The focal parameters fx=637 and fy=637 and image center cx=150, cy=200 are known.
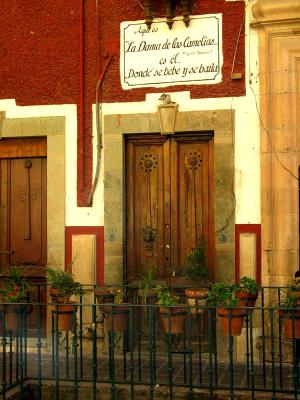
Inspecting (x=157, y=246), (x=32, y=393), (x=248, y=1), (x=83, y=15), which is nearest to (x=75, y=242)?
(x=157, y=246)

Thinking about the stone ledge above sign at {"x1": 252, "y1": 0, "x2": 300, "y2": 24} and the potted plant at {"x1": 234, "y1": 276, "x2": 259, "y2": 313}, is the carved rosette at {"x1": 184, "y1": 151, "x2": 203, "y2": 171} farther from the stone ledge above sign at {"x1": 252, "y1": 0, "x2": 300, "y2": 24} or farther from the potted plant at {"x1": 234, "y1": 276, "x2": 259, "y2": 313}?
the potted plant at {"x1": 234, "y1": 276, "x2": 259, "y2": 313}

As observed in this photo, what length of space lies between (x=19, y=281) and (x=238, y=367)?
2.63 meters

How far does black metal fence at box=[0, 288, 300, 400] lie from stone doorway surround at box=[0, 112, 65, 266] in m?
0.89

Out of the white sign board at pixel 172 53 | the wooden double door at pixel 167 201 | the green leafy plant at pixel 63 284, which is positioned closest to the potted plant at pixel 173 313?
the green leafy plant at pixel 63 284

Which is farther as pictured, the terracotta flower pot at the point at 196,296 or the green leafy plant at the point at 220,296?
the terracotta flower pot at the point at 196,296

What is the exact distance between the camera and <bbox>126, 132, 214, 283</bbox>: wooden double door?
26.0 feet

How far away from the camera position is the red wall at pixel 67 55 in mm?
8102

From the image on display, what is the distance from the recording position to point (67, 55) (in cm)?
824

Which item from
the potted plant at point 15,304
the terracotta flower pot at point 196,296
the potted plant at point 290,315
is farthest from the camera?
the terracotta flower pot at point 196,296

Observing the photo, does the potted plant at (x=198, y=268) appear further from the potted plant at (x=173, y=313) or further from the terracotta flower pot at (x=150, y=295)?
the potted plant at (x=173, y=313)

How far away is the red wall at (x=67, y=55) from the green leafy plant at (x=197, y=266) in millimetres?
1575

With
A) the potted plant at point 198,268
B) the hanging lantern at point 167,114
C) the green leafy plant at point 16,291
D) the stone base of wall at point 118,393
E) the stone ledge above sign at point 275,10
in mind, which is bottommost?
the stone base of wall at point 118,393

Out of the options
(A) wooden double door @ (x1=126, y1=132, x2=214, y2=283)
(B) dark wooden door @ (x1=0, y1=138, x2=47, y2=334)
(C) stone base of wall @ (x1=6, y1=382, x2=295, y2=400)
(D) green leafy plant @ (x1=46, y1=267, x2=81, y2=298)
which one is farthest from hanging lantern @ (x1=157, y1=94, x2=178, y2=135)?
(C) stone base of wall @ (x1=6, y1=382, x2=295, y2=400)

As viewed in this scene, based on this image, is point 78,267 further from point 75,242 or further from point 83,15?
point 83,15
